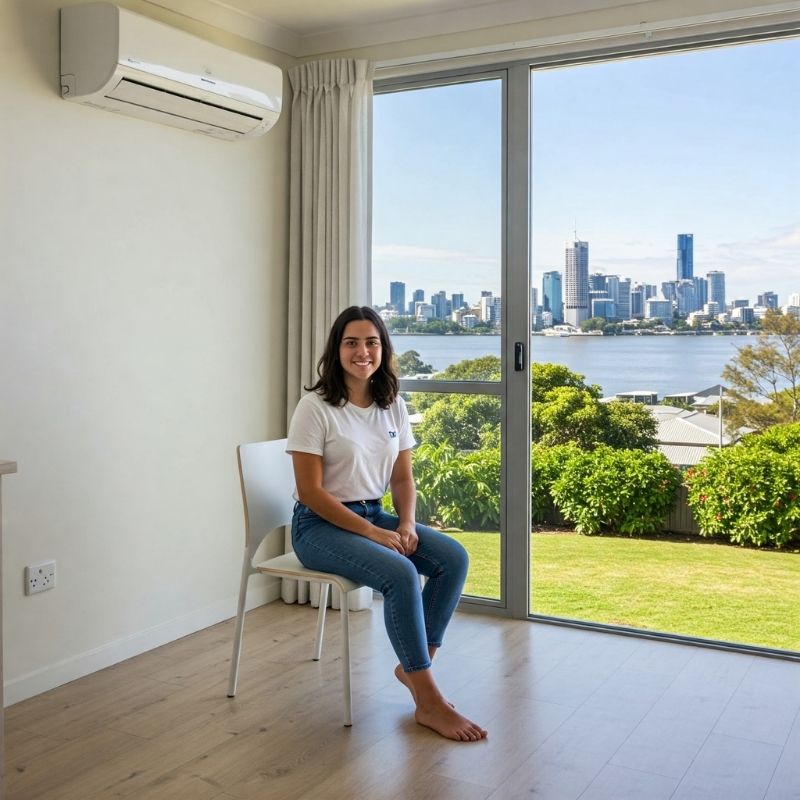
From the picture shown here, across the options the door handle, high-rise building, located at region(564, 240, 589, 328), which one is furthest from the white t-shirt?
high-rise building, located at region(564, 240, 589, 328)

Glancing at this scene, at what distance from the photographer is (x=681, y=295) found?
12.5 feet

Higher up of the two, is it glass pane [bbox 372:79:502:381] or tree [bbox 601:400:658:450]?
glass pane [bbox 372:79:502:381]

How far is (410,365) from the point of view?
4004 mm

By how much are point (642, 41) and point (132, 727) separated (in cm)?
292

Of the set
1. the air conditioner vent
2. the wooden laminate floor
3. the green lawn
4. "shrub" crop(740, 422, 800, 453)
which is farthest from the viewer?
the green lawn

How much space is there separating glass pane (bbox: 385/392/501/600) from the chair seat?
3.50 ft

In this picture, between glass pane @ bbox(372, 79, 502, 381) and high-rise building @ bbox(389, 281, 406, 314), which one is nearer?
glass pane @ bbox(372, 79, 502, 381)

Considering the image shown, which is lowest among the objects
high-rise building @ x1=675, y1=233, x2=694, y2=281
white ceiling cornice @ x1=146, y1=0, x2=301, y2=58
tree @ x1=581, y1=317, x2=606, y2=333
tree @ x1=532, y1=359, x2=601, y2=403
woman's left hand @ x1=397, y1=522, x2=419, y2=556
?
woman's left hand @ x1=397, y1=522, x2=419, y2=556

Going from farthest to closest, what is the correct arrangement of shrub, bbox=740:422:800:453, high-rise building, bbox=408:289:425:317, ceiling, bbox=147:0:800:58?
high-rise building, bbox=408:289:425:317
shrub, bbox=740:422:800:453
ceiling, bbox=147:0:800:58

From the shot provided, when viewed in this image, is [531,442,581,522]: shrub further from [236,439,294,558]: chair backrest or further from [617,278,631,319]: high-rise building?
[236,439,294,558]: chair backrest

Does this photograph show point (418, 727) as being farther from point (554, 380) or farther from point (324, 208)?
point (324, 208)

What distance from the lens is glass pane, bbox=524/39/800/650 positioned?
12.5 feet

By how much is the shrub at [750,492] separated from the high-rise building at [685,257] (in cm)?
74

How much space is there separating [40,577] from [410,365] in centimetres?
174
